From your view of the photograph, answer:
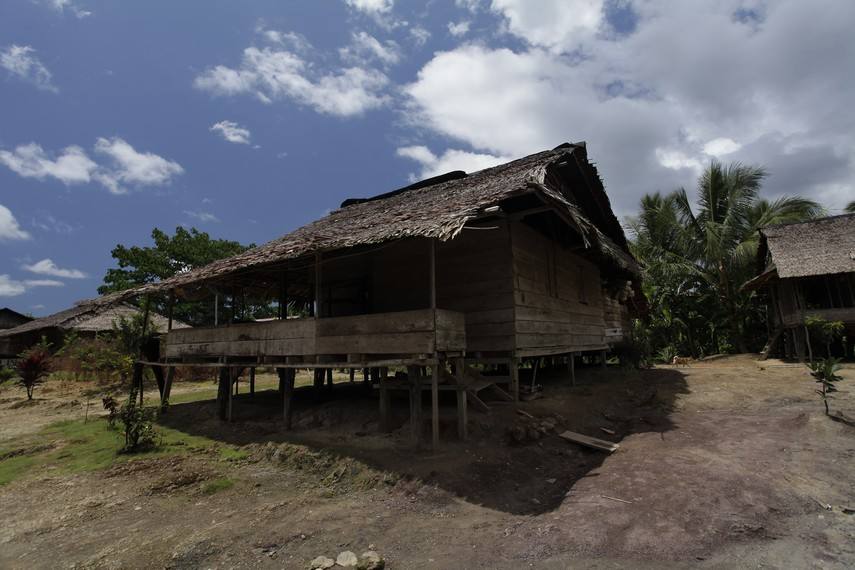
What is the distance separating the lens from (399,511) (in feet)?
18.4

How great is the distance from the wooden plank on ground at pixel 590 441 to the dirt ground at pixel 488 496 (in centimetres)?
12

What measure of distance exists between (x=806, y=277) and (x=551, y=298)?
509 inches

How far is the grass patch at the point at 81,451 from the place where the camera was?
8.19 meters

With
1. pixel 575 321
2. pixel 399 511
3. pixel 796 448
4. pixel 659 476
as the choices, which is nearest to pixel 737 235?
pixel 575 321

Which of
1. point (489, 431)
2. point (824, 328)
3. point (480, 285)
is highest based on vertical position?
point (480, 285)

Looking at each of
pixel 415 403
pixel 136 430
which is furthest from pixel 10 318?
pixel 415 403

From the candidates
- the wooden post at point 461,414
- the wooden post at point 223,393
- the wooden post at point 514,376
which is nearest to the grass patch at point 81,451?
the wooden post at point 223,393

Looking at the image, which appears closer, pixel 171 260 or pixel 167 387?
pixel 167 387

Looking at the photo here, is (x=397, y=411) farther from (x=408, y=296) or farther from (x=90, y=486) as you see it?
(x=90, y=486)

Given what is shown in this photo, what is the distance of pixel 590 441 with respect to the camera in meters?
7.44

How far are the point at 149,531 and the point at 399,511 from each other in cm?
302

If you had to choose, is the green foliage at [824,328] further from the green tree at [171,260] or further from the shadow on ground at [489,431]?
the green tree at [171,260]

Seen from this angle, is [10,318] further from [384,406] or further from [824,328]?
[824,328]

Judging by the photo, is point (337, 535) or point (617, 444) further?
point (617, 444)
